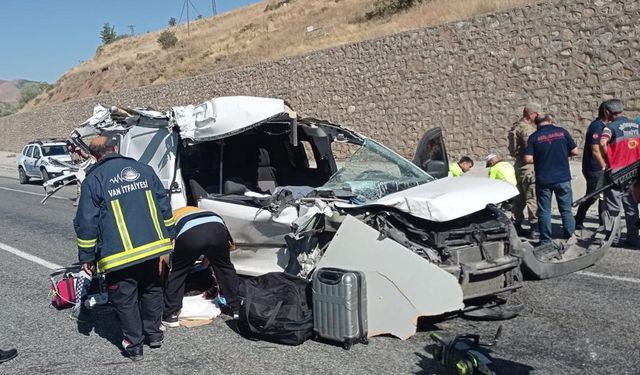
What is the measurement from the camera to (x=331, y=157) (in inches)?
323

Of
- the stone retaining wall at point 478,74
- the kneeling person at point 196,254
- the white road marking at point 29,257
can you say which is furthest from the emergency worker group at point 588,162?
the stone retaining wall at point 478,74

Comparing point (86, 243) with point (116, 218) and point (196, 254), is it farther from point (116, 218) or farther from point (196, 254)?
point (196, 254)

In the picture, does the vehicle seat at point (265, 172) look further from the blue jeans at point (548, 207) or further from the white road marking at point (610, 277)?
the white road marking at point (610, 277)

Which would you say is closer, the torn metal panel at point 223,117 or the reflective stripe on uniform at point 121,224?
the reflective stripe on uniform at point 121,224

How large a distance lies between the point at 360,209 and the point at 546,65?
12007 millimetres

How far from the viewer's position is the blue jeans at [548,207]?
25.7 feet

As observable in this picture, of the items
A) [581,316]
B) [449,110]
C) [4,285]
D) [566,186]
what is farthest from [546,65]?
[4,285]

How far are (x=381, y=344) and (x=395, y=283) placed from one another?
0.49 meters

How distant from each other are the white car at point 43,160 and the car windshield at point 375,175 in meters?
18.2

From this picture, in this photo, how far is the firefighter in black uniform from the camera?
15.8 feet

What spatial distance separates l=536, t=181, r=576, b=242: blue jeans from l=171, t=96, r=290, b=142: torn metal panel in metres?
3.49

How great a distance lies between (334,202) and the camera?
5.73m

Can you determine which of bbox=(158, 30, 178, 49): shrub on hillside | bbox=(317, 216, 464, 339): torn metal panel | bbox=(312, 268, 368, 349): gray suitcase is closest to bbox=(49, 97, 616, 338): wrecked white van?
bbox=(317, 216, 464, 339): torn metal panel

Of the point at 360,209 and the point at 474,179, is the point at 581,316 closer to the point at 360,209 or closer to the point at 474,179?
the point at 474,179
